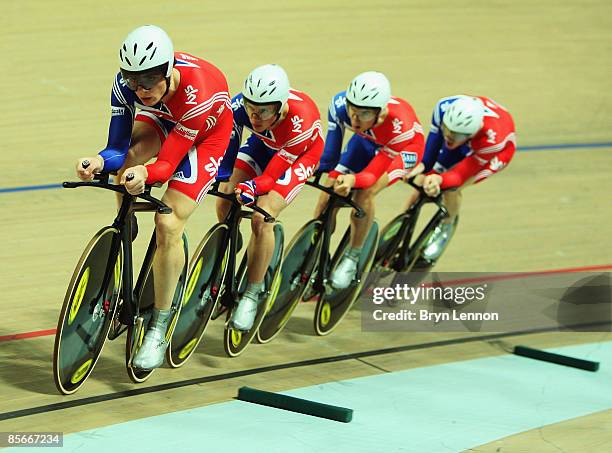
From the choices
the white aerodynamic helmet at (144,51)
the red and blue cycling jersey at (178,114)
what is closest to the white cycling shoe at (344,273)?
the red and blue cycling jersey at (178,114)

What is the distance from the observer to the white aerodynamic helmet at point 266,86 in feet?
14.6

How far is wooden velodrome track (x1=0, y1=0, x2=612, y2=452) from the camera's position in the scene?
15.2ft

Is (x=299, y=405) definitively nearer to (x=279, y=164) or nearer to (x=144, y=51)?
(x=279, y=164)

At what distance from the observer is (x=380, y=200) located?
7.71 metres

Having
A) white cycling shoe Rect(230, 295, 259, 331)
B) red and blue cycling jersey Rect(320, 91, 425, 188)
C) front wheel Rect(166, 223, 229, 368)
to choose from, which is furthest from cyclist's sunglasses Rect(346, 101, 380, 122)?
white cycling shoe Rect(230, 295, 259, 331)

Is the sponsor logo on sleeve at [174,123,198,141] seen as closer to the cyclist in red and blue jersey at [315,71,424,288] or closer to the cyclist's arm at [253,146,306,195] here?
the cyclist's arm at [253,146,306,195]

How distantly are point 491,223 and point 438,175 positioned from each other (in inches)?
70.9

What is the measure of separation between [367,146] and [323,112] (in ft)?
10.5

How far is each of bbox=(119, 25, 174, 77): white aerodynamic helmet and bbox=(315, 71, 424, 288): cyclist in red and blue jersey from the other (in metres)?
1.45

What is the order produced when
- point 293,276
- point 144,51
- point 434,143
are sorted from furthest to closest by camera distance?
point 434,143 < point 293,276 < point 144,51

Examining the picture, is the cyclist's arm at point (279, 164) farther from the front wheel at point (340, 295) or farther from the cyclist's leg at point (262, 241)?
the front wheel at point (340, 295)

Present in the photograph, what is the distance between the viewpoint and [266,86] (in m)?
4.44

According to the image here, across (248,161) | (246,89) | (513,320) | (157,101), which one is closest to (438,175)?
(513,320)

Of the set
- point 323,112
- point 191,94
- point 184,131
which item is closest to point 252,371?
point 184,131
